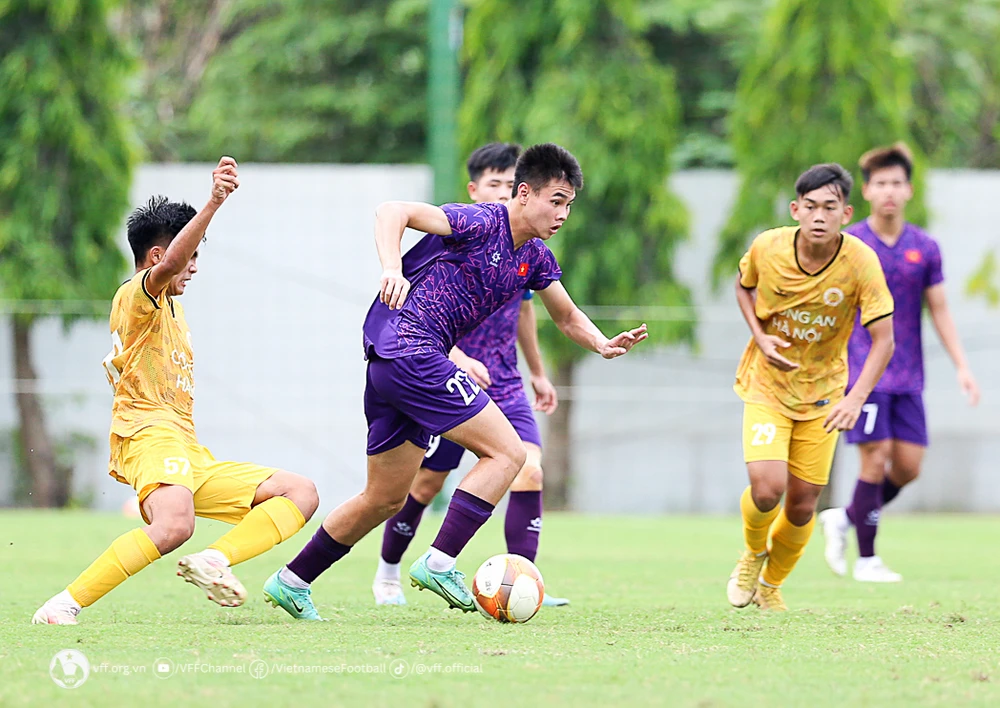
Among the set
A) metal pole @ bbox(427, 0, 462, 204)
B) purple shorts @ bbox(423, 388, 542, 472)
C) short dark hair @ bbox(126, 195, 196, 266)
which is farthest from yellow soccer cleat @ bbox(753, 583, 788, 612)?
metal pole @ bbox(427, 0, 462, 204)

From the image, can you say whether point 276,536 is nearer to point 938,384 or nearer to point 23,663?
point 23,663

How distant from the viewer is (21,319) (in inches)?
581

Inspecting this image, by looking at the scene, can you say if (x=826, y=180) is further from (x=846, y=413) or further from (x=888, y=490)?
(x=888, y=490)

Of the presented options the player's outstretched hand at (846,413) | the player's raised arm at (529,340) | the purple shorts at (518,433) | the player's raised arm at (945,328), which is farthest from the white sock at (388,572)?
the player's raised arm at (945,328)

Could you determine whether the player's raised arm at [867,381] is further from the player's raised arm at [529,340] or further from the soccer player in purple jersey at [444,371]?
the player's raised arm at [529,340]

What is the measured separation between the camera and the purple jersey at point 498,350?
6652 millimetres

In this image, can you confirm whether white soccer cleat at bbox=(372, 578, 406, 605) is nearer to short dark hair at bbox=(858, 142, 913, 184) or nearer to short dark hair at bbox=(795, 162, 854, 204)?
short dark hair at bbox=(795, 162, 854, 204)

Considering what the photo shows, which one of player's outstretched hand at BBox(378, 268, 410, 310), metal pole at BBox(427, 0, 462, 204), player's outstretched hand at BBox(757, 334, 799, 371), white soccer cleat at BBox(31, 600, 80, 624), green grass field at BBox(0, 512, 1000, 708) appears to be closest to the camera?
green grass field at BBox(0, 512, 1000, 708)

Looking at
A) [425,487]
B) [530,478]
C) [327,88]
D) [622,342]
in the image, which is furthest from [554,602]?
[327,88]

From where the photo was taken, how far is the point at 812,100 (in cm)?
1479

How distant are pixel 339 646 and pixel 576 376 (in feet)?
38.0

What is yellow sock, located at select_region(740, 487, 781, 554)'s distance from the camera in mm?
6279

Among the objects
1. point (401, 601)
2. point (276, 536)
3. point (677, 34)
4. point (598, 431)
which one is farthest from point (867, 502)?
point (677, 34)

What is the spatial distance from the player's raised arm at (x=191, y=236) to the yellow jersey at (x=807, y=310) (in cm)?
268
